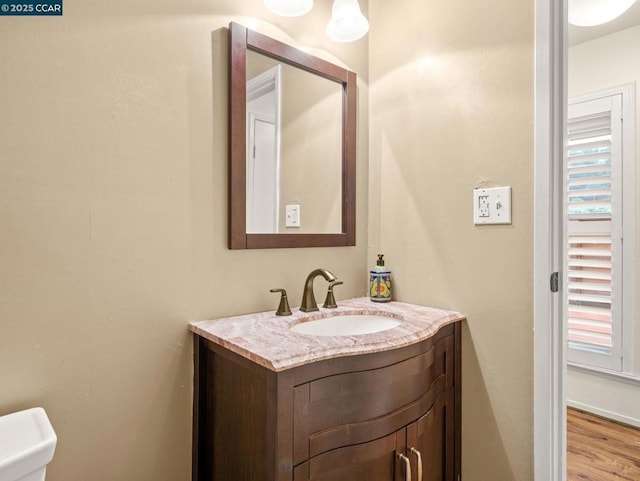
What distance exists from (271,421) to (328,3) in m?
1.55

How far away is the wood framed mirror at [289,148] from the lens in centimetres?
126

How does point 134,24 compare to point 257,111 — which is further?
point 257,111

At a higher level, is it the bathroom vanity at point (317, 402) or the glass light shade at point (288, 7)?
the glass light shade at point (288, 7)

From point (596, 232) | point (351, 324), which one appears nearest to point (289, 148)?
point (351, 324)

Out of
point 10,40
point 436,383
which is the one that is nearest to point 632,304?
point 436,383

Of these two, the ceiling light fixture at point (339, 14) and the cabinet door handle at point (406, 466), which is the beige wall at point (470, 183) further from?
the cabinet door handle at point (406, 466)

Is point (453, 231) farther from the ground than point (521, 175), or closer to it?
closer to it

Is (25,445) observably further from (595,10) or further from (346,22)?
(595,10)

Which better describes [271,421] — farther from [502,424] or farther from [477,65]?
[477,65]

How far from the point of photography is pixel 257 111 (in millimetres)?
1335

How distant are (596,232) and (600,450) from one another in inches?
48.0

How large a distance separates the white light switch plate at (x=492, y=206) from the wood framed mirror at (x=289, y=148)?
0.50 metres

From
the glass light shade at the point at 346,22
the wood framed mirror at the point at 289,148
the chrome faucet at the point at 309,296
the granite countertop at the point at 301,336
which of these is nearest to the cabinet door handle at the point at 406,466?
the granite countertop at the point at 301,336

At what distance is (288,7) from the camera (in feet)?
4.26
